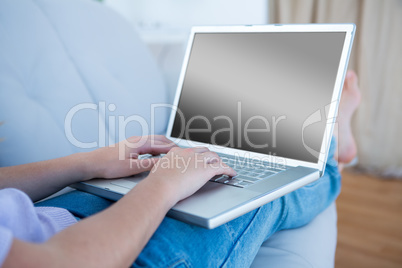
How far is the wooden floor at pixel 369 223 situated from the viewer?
51.9 inches

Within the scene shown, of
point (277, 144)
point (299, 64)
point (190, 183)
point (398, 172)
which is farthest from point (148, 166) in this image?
point (398, 172)

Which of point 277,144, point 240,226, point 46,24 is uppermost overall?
point 46,24

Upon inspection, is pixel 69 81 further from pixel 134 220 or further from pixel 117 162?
pixel 134 220

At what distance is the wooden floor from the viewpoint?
4.33 ft

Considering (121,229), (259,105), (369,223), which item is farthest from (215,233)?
(369,223)

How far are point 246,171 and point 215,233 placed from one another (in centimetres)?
17

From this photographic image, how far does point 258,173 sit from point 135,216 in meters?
0.31

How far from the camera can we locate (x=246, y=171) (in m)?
0.74

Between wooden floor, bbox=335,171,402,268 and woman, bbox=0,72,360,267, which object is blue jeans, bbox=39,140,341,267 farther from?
wooden floor, bbox=335,171,402,268

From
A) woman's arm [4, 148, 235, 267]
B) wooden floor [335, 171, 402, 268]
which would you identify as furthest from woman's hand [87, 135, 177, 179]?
wooden floor [335, 171, 402, 268]

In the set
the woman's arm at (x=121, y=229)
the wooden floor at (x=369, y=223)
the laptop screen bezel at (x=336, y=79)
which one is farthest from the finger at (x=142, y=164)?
the wooden floor at (x=369, y=223)

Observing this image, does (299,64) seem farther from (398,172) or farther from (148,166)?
(398,172)

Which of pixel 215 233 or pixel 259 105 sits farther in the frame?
pixel 259 105

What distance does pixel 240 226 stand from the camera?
65cm
